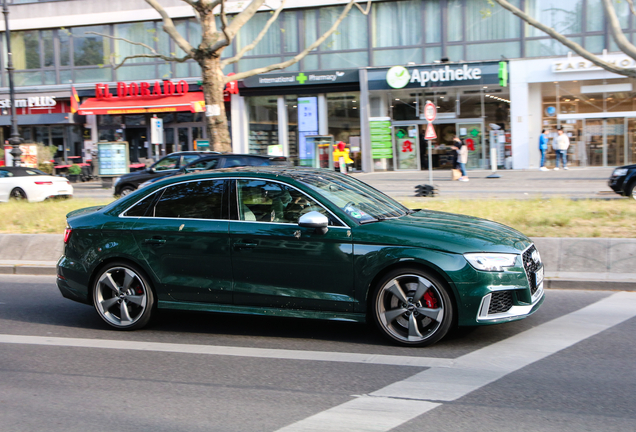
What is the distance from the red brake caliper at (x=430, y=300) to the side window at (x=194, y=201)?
2.02 metres

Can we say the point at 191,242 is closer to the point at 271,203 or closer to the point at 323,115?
the point at 271,203

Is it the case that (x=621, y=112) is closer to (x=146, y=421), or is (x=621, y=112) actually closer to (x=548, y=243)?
(x=548, y=243)

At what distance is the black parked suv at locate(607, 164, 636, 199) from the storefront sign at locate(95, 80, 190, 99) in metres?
23.0

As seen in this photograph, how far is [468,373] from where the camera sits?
4.91 meters

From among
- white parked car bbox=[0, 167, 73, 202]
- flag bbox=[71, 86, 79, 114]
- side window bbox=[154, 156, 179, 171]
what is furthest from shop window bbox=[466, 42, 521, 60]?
flag bbox=[71, 86, 79, 114]

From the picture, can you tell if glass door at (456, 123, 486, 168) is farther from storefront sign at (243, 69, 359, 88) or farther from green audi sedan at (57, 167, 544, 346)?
green audi sedan at (57, 167, 544, 346)

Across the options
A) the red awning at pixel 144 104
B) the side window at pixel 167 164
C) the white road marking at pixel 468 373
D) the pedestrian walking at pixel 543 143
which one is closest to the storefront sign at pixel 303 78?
the red awning at pixel 144 104

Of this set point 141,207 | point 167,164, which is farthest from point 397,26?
point 141,207

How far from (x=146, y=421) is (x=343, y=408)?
1284mm

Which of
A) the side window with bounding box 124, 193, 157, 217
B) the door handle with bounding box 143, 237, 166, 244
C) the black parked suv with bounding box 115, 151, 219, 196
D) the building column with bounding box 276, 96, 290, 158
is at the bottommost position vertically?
the door handle with bounding box 143, 237, 166, 244

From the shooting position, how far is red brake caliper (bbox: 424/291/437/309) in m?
5.50

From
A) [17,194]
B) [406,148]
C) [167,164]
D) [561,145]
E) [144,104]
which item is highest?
[144,104]

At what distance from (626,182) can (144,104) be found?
81.6 feet

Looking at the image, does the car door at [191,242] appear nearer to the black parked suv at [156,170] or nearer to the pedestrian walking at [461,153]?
the black parked suv at [156,170]
